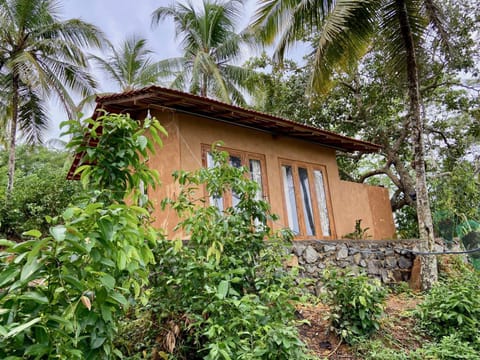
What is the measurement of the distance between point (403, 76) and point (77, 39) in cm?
1119

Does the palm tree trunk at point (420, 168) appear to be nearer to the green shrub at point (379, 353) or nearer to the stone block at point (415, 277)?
the stone block at point (415, 277)

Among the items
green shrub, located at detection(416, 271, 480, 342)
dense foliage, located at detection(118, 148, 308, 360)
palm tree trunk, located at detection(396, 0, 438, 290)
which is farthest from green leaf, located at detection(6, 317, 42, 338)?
palm tree trunk, located at detection(396, 0, 438, 290)

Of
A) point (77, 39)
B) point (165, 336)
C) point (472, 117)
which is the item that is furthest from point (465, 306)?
point (77, 39)

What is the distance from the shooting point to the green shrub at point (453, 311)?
14.5 ft

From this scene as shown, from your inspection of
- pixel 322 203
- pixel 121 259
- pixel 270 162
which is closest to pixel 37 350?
pixel 121 259

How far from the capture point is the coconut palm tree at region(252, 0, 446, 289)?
262 inches

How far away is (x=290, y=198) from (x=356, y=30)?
385 centimetres

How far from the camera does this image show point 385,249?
7797 millimetres

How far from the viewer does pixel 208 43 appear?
13.8 meters

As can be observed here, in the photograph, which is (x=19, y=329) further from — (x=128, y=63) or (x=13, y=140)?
(x=128, y=63)

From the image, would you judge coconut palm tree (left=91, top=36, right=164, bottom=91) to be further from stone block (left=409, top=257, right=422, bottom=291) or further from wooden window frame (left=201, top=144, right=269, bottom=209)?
stone block (left=409, top=257, right=422, bottom=291)

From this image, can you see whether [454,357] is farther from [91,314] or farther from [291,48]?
[291,48]

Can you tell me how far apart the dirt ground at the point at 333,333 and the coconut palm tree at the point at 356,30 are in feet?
7.64

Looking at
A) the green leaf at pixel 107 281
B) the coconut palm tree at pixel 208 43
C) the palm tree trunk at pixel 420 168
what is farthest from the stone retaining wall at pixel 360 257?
the coconut palm tree at pixel 208 43
